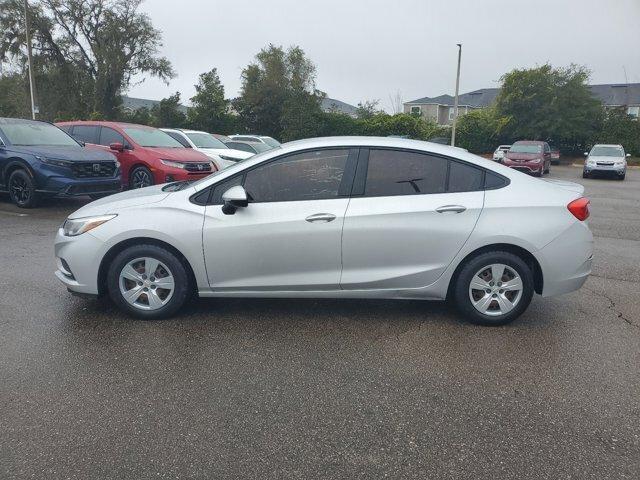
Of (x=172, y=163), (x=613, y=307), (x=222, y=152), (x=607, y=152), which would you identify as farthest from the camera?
(x=607, y=152)

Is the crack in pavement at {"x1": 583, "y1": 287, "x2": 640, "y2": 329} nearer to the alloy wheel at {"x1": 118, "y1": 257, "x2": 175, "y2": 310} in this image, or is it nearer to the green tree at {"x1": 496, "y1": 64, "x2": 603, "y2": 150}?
the alloy wheel at {"x1": 118, "y1": 257, "x2": 175, "y2": 310}

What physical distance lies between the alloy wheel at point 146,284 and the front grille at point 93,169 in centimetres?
606

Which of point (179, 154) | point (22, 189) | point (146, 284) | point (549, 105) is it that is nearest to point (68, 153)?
point (22, 189)

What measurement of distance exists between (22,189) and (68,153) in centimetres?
116

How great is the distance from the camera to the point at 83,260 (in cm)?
446

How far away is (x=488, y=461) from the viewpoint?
107 inches

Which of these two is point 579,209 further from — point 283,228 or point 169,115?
point 169,115

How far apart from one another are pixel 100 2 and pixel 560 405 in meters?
46.6

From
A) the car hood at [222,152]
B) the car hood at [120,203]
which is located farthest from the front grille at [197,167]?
the car hood at [120,203]

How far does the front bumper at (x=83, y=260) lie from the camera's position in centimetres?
444

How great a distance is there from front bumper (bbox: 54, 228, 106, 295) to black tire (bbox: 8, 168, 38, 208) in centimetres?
614

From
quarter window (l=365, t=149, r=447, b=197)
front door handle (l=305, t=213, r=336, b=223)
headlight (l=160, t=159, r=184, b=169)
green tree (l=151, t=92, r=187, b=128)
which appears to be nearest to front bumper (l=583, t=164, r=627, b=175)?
headlight (l=160, t=159, r=184, b=169)

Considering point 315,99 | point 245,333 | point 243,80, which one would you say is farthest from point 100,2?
point 245,333

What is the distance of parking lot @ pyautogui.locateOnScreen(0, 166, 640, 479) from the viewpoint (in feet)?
8.86
